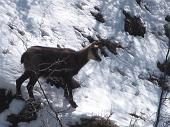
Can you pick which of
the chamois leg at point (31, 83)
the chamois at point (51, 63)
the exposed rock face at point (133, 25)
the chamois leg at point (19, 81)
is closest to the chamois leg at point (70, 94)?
the chamois at point (51, 63)

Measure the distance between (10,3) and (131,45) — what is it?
11.9ft

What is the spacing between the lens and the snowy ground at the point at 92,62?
8156 mm

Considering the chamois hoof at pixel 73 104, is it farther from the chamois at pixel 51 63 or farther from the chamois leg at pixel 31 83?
the chamois leg at pixel 31 83

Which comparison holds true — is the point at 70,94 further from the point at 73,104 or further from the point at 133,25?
the point at 133,25

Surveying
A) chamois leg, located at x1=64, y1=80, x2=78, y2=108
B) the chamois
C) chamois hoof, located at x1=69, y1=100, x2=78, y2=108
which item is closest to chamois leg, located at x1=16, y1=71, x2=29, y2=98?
the chamois

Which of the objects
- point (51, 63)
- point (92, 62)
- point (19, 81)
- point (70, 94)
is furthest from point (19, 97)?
point (92, 62)

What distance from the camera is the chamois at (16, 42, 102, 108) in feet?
25.2

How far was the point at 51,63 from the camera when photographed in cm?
786

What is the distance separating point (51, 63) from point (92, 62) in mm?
2621

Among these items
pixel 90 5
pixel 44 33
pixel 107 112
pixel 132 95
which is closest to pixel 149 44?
pixel 90 5

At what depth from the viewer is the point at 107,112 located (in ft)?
27.9

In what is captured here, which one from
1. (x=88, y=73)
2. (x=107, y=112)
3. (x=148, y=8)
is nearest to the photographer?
(x=107, y=112)

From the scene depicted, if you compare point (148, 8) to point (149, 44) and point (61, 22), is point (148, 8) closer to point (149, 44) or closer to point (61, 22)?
point (149, 44)

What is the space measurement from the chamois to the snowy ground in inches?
8.9
